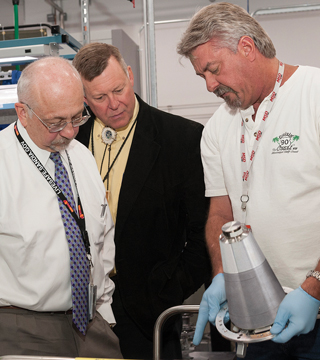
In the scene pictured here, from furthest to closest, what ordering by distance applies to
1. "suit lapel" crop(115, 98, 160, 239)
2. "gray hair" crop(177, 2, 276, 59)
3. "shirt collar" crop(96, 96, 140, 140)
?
"shirt collar" crop(96, 96, 140, 140), "suit lapel" crop(115, 98, 160, 239), "gray hair" crop(177, 2, 276, 59)

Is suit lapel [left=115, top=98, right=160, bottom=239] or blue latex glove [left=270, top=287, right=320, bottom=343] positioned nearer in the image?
blue latex glove [left=270, top=287, right=320, bottom=343]

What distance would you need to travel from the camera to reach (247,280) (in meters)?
0.92

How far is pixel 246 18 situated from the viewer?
4.60 feet

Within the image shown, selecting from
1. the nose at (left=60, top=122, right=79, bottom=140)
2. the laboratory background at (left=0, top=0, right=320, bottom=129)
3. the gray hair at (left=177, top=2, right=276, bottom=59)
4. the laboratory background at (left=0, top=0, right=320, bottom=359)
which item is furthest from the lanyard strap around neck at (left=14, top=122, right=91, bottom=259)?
the laboratory background at (left=0, top=0, right=320, bottom=129)

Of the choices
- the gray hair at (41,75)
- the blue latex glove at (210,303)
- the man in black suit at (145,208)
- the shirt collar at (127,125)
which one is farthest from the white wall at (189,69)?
the blue latex glove at (210,303)

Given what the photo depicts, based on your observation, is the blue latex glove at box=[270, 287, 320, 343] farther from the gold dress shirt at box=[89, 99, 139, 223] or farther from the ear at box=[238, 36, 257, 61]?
the gold dress shirt at box=[89, 99, 139, 223]

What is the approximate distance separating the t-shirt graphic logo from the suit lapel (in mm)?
670

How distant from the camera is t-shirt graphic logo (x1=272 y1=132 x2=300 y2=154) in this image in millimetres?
1296

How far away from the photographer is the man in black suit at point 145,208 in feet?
6.06

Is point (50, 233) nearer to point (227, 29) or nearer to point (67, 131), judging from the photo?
point (67, 131)

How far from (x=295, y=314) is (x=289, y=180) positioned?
412mm

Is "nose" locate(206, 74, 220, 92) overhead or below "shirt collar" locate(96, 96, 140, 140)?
overhead

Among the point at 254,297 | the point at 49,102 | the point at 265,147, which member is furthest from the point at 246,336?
the point at 49,102

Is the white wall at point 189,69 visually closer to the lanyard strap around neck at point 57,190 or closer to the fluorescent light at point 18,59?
the fluorescent light at point 18,59
